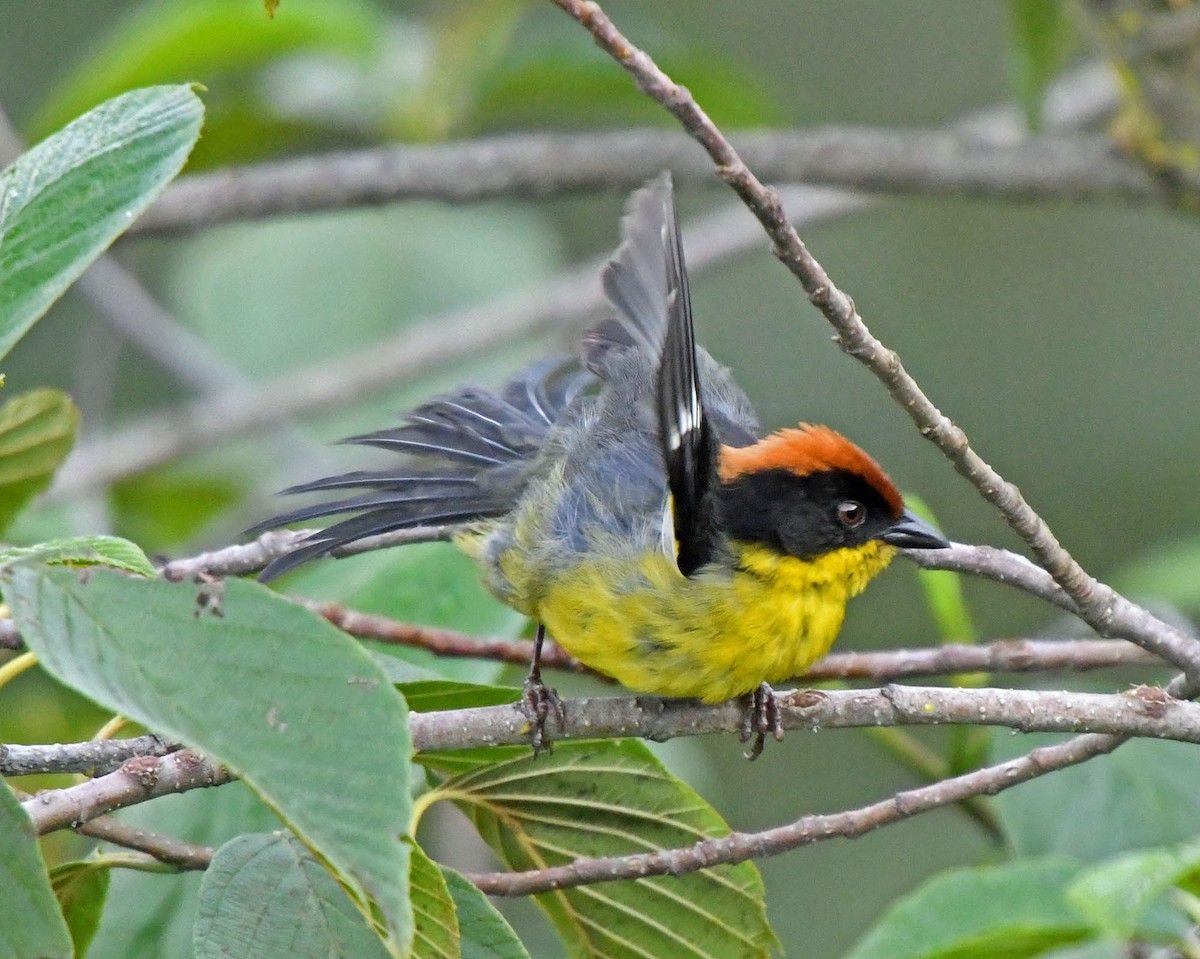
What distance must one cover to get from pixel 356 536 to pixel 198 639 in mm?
1148

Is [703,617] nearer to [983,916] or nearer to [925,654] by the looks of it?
[925,654]

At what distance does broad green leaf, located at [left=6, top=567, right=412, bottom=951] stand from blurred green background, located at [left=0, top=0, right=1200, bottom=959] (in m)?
1.12

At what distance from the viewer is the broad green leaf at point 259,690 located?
1.34 metres

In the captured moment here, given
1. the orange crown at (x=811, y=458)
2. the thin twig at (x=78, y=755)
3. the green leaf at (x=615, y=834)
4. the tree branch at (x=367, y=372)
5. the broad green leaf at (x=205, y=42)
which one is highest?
the broad green leaf at (x=205, y=42)

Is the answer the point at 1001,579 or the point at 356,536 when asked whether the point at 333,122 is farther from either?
the point at 1001,579

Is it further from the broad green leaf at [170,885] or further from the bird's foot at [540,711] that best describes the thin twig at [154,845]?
the bird's foot at [540,711]

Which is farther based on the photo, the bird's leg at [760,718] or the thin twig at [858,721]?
the bird's leg at [760,718]

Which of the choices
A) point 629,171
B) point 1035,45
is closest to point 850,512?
point 1035,45

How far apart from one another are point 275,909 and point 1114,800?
157 centimetres

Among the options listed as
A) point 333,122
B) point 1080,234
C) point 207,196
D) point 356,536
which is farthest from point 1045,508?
point 356,536

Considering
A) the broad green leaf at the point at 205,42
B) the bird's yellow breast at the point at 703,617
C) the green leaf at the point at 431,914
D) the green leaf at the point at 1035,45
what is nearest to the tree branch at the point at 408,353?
the green leaf at the point at 1035,45

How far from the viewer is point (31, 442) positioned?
222 centimetres

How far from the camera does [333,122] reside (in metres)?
5.17

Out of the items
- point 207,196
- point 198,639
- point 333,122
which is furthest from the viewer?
point 333,122
